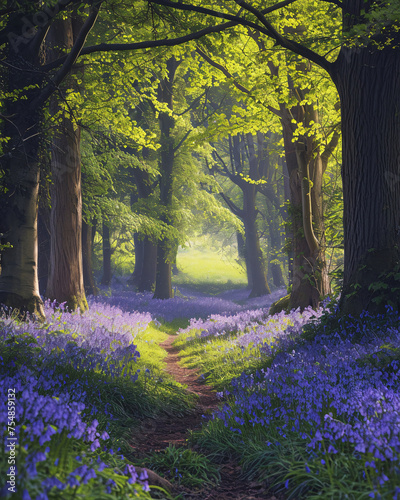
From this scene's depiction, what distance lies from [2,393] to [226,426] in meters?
2.25

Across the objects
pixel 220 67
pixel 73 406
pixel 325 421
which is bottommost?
pixel 325 421

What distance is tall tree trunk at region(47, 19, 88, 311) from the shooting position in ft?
32.9

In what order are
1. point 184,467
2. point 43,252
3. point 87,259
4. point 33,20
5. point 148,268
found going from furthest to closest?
point 148,268 < point 87,259 < point 43,252 < point 33,20 < point 184,467

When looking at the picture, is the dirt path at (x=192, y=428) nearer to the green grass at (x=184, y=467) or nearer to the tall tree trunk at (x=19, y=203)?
the green grass at (x=184, y=467)

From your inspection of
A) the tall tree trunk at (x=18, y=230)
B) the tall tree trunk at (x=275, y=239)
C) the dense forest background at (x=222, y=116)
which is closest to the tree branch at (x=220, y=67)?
the dense forest background at (x=222, y=116)

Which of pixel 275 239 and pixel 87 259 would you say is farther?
pixel 275 239

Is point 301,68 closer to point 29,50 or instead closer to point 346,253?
point 346,253

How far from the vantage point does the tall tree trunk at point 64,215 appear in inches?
394

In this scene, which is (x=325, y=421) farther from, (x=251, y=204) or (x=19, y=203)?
(x=251, y=204)

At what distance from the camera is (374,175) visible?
678cm

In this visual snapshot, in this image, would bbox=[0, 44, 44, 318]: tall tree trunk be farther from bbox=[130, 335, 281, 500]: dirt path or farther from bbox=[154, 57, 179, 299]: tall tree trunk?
bbox=[154, 57, 179, 299]: tall tree trunk

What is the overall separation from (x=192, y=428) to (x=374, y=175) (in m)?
Answer: 4.78

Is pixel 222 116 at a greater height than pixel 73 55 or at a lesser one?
greater

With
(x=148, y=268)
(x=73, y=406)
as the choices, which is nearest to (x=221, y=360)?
(x=73, y=406)
